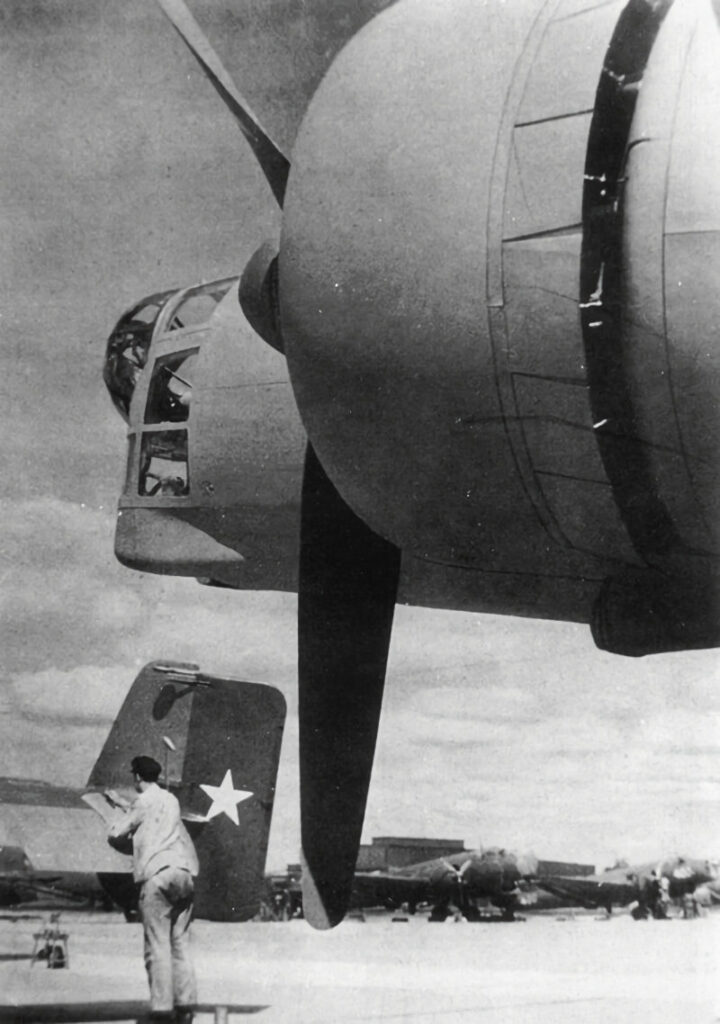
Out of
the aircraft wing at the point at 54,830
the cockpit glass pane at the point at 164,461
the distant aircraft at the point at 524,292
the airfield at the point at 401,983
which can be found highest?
the cockpit glass pane at the point at 164,461

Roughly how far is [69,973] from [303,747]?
16.7 feet

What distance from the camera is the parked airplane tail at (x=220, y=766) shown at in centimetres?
671

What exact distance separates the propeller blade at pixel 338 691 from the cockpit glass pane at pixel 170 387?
1674mm

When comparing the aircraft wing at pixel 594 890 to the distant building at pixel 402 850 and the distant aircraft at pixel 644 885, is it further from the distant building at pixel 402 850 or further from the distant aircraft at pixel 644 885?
the distant building at pixel 402 850

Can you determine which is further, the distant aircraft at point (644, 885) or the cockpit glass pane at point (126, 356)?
the distant aircraft at point (644, 885)

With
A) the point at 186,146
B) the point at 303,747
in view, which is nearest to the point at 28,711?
the point at 186,146

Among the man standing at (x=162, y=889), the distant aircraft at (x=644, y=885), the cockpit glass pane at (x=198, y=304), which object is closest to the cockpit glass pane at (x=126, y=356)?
the cockpit glass pane at (x=198, y=304)

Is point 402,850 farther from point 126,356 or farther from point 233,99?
point 233,99

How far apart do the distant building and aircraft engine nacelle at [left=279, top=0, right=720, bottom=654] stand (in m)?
27.0

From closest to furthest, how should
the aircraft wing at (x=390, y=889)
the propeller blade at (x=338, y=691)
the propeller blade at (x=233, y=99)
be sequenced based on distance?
the propeller blade at (x=233, y=99), the propeller blade at (x=338, y=691), the aircraft wing at (x=390, y=889)

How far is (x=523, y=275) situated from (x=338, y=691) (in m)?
1.79

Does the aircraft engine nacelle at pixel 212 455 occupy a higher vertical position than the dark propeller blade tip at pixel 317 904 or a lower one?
higher

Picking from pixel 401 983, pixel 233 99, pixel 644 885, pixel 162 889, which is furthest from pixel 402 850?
pixel 233 99

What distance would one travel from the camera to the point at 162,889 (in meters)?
4.89
